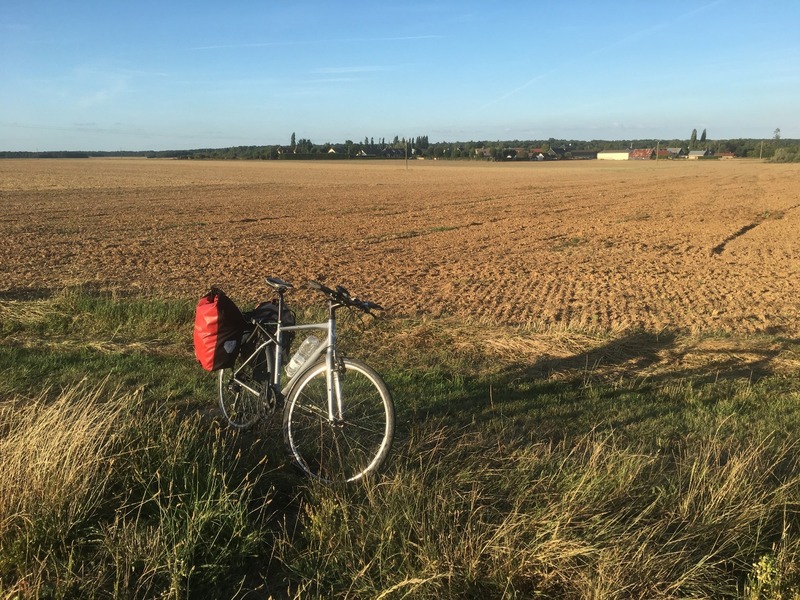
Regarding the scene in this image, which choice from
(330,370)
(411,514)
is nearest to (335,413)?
(330,370)

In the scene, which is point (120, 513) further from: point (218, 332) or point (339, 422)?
point (218, 332)

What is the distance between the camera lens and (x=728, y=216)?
27.6m

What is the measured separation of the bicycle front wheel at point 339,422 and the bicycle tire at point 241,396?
2.13 feet

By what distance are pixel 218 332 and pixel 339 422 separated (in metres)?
1.21

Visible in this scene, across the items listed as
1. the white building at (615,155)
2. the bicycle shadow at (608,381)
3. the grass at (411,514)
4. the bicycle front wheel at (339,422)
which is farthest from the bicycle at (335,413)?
the white building at (615,155)

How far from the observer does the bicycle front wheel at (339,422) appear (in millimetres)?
3928

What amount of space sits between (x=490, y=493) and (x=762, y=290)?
11123 millimetres

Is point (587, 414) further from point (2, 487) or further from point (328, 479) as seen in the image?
point (2, 487)

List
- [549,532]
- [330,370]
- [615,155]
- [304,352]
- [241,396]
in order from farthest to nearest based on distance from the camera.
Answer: [615,155] → [241,396] → [304,352] → [330,370] → [549,532]

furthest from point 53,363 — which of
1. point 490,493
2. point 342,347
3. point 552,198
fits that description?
point 552,198

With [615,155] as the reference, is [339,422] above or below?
above

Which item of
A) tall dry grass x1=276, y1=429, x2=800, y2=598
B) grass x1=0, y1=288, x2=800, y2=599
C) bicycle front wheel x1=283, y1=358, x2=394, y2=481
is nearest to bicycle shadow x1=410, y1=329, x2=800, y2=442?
grass x1=0, y1=288, x2=800, y2=599

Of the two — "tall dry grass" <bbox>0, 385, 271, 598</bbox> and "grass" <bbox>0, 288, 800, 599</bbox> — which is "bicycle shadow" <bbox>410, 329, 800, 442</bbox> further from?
"tall dry grass" <bbox>0, 385, 271, 598</bbox>

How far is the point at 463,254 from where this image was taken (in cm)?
1739
